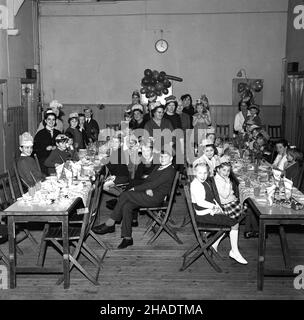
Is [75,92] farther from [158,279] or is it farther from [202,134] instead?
[158,279]

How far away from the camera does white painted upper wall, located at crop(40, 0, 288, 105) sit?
1364 centimetres

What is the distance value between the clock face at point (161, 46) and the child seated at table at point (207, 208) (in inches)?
347

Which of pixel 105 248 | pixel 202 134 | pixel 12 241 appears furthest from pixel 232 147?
pixel 12 241

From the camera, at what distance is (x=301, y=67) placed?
12.3m

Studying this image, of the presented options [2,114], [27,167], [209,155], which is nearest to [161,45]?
[2,114]

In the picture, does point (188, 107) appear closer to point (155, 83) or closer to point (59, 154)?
point (155, 83)

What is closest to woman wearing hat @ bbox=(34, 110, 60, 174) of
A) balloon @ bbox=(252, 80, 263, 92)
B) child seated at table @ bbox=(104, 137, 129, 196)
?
child seated at table @ bbox=(104, 137, 129, 196)

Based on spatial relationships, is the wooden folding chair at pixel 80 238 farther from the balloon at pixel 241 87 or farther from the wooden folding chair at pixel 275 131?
the wooden folding chair at pixel 275 131

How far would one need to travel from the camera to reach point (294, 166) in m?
6.43

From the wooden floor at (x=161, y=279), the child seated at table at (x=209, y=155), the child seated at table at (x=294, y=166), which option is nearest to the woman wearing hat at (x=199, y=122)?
the child seated at table at (x=209, y=155)

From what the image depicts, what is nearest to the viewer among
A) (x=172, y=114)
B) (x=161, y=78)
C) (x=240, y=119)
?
(x=172, y=114)

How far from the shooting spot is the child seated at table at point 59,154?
752 centimetres

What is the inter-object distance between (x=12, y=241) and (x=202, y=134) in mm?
5820

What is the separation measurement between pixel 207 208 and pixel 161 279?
1.04 metres
